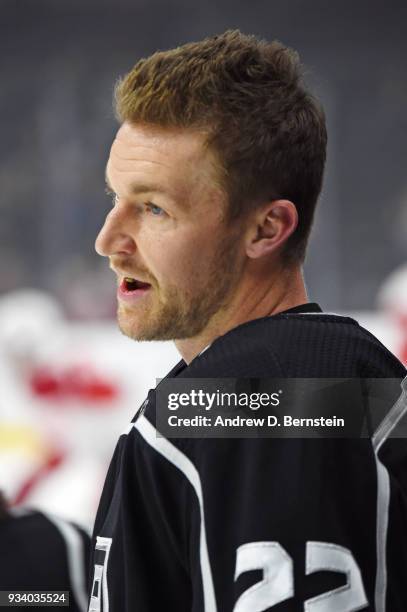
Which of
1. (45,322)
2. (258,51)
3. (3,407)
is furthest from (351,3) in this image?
(258,51)

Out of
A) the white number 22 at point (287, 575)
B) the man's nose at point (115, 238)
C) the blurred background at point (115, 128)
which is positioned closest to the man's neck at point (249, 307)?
the man's nose at point (115, 238)

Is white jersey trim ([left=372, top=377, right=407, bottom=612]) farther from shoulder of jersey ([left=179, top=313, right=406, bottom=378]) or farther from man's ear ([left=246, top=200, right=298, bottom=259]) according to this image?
man's ear ([left=246, top=200, right=298, bottom=259])

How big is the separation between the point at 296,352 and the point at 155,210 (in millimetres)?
206

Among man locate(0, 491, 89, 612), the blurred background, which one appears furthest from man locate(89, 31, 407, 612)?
the blurred background

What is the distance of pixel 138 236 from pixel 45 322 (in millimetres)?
3862

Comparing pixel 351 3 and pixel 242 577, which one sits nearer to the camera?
pixel 242 577

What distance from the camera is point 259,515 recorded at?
871 mm

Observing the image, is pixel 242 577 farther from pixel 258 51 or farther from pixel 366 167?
pixel 366 167

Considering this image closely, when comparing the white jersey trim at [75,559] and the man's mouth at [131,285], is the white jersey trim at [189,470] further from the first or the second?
the white jersey trim at [75,559]

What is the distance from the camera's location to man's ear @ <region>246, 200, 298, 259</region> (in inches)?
41.7

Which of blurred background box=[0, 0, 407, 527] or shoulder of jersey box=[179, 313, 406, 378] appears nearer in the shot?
shoulder of jersey box=[179, 313, 406, 378]

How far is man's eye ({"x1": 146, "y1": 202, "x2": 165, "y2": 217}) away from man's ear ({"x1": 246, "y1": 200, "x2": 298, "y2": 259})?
0.09m

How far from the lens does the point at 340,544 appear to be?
2.88ft

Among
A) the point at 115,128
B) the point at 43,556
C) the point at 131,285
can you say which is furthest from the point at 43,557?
the point at 115,128
